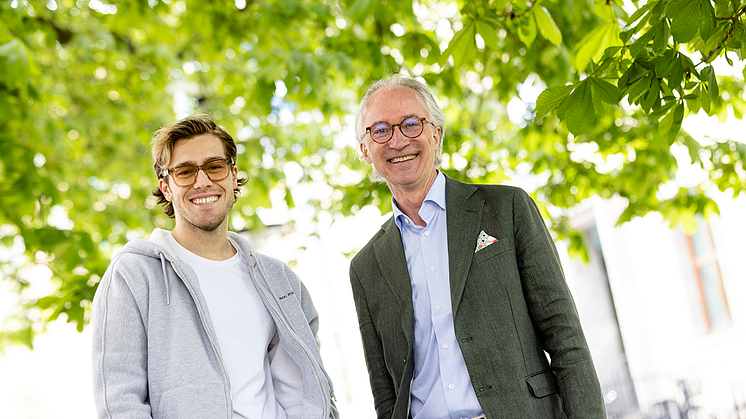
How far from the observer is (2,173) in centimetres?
377

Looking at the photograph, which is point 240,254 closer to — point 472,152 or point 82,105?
point 472,152

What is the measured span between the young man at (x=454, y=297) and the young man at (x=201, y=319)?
30 cm

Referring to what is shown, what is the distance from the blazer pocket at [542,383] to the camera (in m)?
2.01

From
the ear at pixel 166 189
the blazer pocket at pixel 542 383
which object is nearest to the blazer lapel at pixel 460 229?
the blazer pocket at pixel 542 383

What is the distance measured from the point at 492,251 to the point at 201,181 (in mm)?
1040

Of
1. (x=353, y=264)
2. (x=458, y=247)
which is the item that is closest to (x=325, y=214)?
(x=353, y=264)

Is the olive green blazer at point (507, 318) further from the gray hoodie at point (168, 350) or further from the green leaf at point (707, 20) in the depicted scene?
the green leaf at point (707, 20)

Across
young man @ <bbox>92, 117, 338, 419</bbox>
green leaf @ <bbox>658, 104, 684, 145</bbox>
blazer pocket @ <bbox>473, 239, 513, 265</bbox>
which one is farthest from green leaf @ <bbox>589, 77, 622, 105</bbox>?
young man @ <bbox>92, 117, 338, 419</bbox>

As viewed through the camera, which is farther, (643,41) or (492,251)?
(492,251)

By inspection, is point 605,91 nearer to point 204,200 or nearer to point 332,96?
point 204,200

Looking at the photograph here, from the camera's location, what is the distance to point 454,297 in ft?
6.84

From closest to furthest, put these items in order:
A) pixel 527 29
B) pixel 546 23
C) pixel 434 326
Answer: pixel 434 326 < pixel 546 23 < pixel 527 29

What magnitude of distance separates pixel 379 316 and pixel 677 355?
8919 millimetres

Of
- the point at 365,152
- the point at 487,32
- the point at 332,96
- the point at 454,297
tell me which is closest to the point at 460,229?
the point at 454,297
